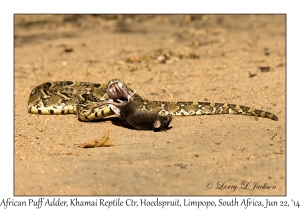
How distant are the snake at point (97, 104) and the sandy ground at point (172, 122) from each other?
201 mm

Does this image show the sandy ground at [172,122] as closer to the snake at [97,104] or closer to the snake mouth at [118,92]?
the snake at [97,104]

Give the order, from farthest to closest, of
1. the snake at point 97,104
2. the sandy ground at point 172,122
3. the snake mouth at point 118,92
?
the snake at point 97,104, the snake mouth at point 118,92, the sandy ground at point 172,122

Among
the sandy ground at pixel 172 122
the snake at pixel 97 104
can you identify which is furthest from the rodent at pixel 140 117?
the snake at pixel 97 104

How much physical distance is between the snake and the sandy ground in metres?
0.20

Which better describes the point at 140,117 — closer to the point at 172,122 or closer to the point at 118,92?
the point at 118,92

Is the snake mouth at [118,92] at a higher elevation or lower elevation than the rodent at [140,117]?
higher

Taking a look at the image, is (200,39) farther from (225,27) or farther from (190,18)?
(190,18)

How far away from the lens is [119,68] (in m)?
15.1

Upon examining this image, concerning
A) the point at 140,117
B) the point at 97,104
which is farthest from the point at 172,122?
the point at 97,104

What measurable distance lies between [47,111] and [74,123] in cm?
100

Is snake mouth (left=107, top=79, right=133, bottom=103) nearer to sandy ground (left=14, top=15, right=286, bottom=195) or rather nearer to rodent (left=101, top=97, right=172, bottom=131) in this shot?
rodent (left=101, top=97, right=172, bottom=131)

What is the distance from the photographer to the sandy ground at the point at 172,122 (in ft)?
24.6

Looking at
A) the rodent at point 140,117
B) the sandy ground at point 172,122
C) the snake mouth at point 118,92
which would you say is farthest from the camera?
the snake mouth at point 118,92

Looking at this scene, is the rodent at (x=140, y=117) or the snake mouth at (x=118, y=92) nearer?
the rodent at (x=140, y=117)
